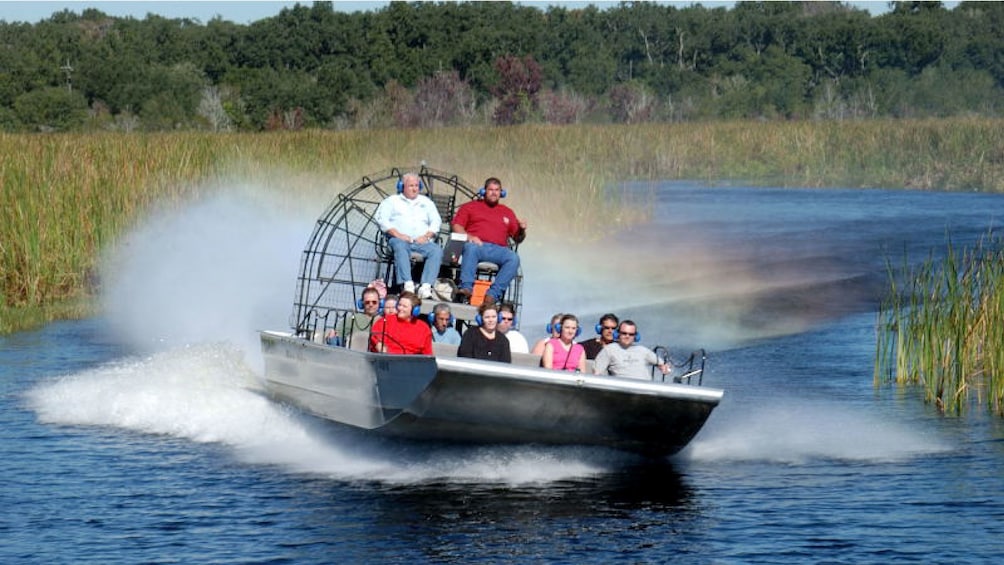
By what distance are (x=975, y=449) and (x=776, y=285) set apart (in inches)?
670

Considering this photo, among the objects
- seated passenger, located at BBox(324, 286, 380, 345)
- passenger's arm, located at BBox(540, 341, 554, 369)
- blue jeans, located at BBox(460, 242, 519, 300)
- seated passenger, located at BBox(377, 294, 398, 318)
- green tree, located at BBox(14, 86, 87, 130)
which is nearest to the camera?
passenger's arm, located at BBox(540, 341, 554, 369)

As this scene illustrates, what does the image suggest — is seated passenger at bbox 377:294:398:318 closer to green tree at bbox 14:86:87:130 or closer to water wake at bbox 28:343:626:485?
water wake at bbox 28:343:626:485

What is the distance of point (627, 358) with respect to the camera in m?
16.7

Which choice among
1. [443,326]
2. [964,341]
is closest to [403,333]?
[443,326]

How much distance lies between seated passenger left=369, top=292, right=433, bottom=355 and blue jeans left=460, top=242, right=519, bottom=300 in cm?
333

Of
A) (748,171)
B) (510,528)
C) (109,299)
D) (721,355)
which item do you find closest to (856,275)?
(721,355)

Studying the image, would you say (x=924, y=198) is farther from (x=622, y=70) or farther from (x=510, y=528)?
(x=622, y=70)

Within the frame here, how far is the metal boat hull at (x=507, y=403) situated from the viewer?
15.4 m

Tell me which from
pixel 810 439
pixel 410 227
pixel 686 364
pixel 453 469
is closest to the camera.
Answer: pixel 453 469

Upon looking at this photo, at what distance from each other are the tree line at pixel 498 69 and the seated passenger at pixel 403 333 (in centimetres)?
4839

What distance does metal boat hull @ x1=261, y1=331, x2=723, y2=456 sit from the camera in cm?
1538

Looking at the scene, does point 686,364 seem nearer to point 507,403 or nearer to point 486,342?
point 486,342

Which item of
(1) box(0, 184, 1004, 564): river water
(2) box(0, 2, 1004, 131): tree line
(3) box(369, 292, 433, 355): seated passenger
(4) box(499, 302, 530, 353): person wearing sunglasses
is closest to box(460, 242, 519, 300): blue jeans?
(4) box(499, 302, 530, 353): person wearing sunglasses

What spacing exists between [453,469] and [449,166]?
1049 inches
